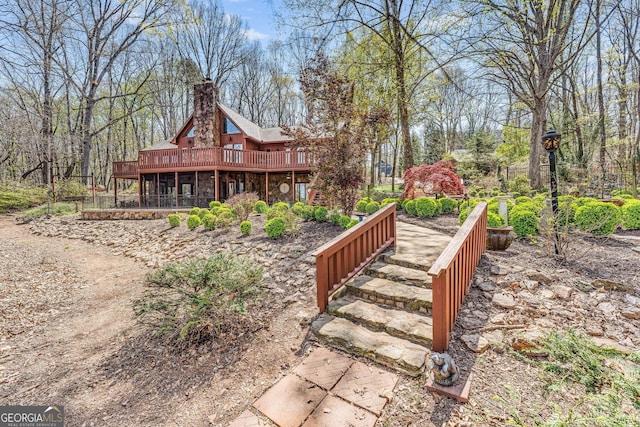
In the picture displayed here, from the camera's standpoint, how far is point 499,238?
182 inches

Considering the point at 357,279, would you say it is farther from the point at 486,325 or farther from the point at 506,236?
the point at 506,236

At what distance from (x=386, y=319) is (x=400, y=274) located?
2.95ft

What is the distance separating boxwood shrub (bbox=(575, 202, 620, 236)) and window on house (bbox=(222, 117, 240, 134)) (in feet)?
49.4

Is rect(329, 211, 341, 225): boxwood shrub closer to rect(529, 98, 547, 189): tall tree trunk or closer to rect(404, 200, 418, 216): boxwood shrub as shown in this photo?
rect(404, 200, 418, 216): boxwood shrub

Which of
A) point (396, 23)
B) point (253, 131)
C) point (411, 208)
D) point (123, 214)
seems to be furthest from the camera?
point (253, 131)

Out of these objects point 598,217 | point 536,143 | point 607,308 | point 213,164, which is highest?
point 536,143

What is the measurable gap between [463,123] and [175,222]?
32.4m

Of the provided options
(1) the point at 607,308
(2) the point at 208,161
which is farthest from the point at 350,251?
(2) the point at 208,161

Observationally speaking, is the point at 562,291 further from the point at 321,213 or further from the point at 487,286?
the point at 321,213

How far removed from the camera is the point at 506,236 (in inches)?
181

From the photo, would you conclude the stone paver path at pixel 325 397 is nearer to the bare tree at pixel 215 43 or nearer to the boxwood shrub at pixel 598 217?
the boxwood shrub at pixel 598 217

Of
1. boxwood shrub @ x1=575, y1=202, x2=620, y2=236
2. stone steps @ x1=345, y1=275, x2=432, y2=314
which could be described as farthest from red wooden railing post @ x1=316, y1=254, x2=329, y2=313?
boxwood shrub @ x1=575, y1=202, x2=620, y2=236

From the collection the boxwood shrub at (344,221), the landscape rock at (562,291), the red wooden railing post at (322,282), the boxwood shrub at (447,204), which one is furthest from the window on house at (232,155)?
the landscape rock at (562,291)

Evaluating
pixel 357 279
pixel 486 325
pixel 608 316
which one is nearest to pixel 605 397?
pixel 486 325
